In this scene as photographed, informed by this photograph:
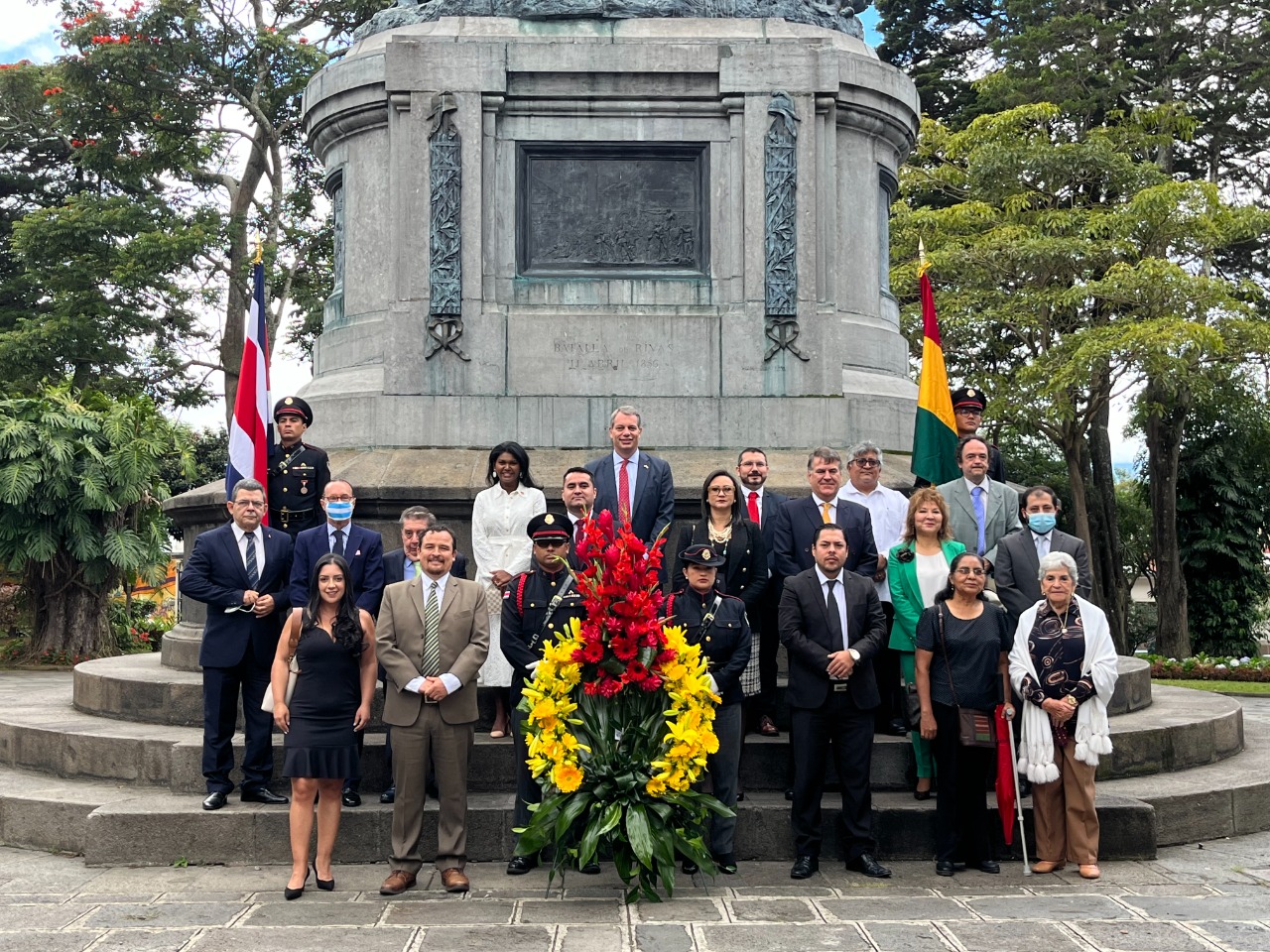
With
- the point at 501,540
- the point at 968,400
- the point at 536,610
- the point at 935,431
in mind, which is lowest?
the point at 536,610

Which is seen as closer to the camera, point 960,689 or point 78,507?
point 960,689

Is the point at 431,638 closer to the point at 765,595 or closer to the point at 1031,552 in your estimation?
the point at 765,595

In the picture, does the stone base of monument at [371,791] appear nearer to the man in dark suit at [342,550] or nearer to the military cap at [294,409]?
the man in dark suit at [342,550]

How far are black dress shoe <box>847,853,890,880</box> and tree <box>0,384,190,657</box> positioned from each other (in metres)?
13.3

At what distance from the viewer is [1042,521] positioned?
26.5 ft

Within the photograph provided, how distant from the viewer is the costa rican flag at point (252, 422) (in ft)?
29.7

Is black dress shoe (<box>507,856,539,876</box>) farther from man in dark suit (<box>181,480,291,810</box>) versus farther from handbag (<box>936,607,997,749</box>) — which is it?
handbag (<box>936,607,997,749</box>)

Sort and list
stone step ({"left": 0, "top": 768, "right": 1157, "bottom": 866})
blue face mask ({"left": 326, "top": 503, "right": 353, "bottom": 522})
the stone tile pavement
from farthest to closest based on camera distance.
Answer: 1. blue face mask ({"left": 326, "top": 503, "right": 353, "bottom": 522})
2. stone step ({"left": 0, "top": 768, "right": 1157, "bottom": 866})
3. the stone tile pavement

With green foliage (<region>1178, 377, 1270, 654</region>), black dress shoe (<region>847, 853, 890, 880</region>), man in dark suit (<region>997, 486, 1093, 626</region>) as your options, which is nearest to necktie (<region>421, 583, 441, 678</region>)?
black dress shoe (<region>847, 853, 890, 880</region>)

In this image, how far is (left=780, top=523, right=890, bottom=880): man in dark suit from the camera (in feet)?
24.4

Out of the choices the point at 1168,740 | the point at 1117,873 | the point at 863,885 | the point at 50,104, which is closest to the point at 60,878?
the point at 863,885

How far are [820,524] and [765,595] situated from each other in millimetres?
550

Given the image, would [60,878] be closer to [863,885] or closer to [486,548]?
[486,548]

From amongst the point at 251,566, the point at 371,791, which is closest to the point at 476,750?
the point at 371,791
